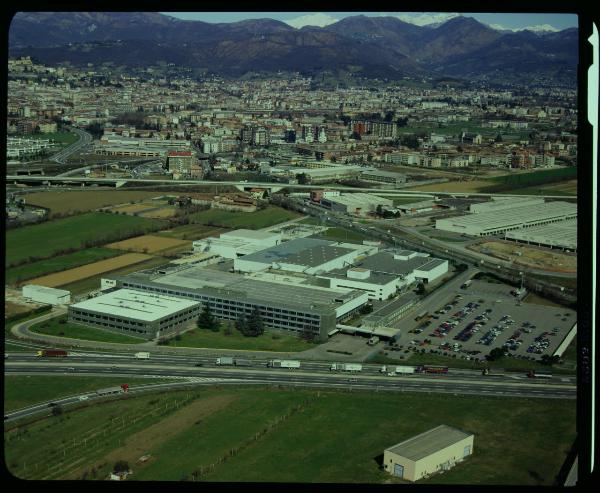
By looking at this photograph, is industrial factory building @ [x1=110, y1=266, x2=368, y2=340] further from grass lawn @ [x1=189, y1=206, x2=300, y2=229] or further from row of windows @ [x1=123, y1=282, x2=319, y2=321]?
grass lawn @ [x1=189, y1=206, x2=300, y2=229]

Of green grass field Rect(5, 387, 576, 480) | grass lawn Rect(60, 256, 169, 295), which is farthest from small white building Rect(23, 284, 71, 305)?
green grass field Rect(5, 387, 576, 480)

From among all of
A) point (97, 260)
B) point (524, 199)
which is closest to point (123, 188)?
point (97, 260)

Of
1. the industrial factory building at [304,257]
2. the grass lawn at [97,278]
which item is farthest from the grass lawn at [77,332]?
the industrial factory building at [304,257]

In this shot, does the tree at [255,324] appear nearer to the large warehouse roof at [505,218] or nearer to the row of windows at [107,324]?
the row of windows at [107,324]

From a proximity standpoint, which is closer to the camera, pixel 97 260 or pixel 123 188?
Answer: pixel 97 260

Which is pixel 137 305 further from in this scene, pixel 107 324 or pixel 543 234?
pixel 543 234
